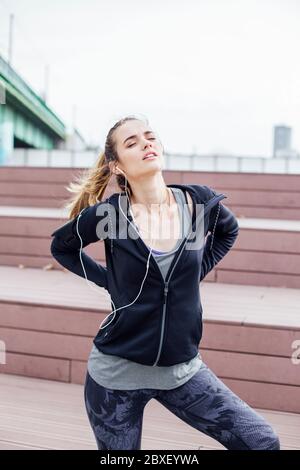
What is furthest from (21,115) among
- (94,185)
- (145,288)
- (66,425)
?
(145,288)

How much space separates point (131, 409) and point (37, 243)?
123 inches

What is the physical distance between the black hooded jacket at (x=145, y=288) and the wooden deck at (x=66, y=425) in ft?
2.97

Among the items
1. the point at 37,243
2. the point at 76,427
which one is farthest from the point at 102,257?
the point at 76,427

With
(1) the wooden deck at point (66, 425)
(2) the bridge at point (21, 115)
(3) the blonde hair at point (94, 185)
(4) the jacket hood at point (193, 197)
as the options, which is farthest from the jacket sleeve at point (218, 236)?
(2) the bridge at point (21, 115)

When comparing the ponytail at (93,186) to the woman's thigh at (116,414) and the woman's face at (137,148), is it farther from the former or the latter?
the woman's thigh at (116,414)

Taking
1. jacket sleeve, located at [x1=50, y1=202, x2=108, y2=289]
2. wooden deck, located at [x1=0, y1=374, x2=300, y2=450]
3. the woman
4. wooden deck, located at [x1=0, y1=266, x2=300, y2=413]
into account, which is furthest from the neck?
wooden deck, located at [x1=0, y1=374, x2=300, y2=450]

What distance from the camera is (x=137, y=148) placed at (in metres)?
1.57

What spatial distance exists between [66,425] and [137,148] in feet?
4.76

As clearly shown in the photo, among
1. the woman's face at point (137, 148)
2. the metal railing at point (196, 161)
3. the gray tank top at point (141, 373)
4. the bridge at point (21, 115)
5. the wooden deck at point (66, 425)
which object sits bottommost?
the wooden deck at point (66, 425)

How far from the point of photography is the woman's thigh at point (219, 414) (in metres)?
1.45

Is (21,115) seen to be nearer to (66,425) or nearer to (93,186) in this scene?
(66,425)

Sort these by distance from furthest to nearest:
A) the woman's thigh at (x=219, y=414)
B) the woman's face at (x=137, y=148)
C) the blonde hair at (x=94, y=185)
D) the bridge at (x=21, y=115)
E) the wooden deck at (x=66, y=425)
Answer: the bridge at (x=21, y=115)
the wooden deck at (x=66, y=425)
the blonde hair at (x=94, y=185)
the woman's face at (x=137, y=148)
the woman's thigh at (x=219, y=414)

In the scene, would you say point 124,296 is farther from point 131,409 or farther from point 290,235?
point 290,235

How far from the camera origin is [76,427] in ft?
7.81
